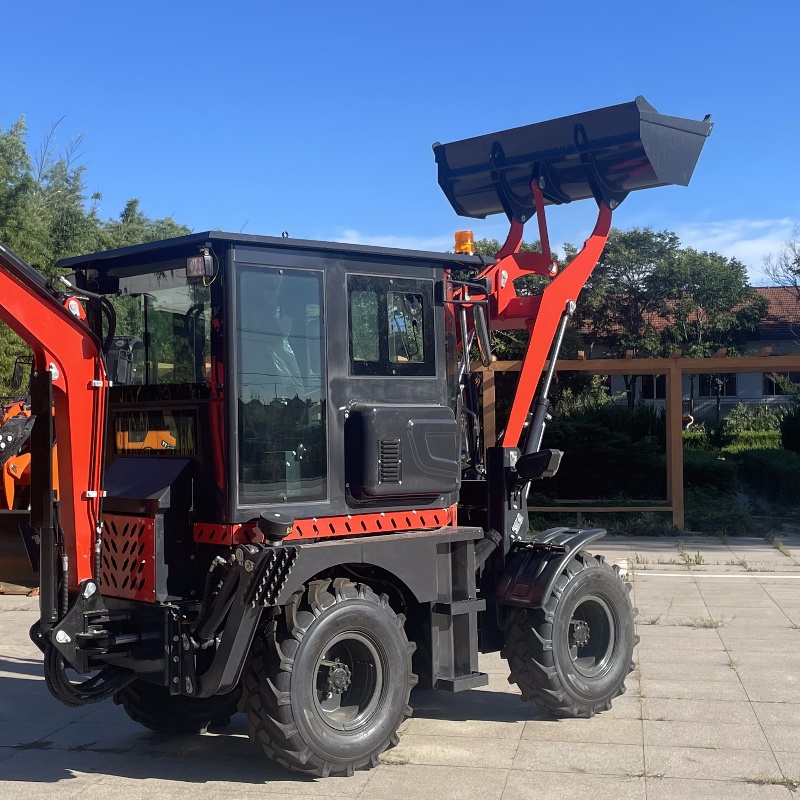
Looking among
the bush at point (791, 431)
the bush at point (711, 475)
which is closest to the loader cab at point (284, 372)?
the bush at point (711, 475)

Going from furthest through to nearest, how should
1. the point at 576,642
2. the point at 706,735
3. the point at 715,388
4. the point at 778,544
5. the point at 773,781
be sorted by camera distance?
the point at 715,388
the point at 778,544
the point at 576,642
the point at 706,735
the point at 773,781

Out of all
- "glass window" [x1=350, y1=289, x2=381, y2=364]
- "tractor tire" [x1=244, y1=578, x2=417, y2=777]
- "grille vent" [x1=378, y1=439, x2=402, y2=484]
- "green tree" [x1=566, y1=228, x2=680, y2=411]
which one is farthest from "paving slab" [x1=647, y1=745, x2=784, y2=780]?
"green tree" [x1=566, y1=228, x2=680, y2=411]

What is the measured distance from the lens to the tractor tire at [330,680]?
5430 mm

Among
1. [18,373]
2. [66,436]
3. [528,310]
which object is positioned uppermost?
[528,310]

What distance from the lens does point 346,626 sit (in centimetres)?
569

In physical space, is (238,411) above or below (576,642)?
above

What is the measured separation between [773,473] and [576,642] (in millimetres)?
14261

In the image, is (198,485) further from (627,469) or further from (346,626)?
(627,469)

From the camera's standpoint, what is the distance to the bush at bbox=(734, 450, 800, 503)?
19.8 meters

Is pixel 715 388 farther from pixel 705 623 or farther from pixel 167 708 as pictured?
pixel 167 708

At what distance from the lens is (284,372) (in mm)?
5719

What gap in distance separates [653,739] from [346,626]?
200cm

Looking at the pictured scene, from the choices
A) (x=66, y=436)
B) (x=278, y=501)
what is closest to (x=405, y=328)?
(x=278, y=501)

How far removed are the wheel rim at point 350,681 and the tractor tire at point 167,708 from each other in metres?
0.96
